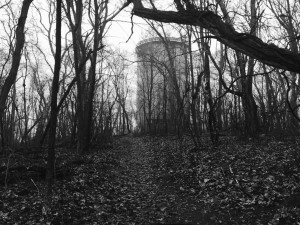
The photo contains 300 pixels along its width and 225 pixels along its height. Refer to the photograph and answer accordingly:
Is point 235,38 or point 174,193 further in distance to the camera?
point 174,193

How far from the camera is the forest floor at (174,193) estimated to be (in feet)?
18.1

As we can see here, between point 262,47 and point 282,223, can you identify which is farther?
point 282,223

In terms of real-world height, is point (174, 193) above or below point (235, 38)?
below

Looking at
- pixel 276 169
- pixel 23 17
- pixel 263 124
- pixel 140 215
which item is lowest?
pixel 140 215

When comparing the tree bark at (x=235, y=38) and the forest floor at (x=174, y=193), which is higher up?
the tree bark at (x=235, y=38)

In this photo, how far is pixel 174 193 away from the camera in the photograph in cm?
743

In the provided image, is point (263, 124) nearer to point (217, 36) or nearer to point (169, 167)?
point (169, 167)

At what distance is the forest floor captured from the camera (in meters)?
5.51

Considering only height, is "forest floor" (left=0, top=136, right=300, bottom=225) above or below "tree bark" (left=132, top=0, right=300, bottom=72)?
below

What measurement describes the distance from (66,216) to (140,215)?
146cm

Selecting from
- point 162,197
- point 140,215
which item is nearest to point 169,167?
point 162,197

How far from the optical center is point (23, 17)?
24.9 feet

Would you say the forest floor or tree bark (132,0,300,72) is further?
the forest floor

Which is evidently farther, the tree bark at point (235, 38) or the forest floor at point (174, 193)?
the forest floor at point (174, 193)
